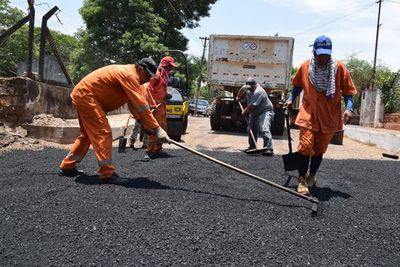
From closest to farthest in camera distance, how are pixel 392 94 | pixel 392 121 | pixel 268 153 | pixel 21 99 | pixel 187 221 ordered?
1. pixel 187 221
2. pixel 268 153
3. pixel 21 99
4. pixel 392 121
5. pixel 392 94

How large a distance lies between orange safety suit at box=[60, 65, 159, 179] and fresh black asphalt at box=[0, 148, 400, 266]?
0.29 metres

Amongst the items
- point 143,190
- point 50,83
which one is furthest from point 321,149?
point 50,83

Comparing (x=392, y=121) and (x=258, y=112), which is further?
(x=392, y=121)

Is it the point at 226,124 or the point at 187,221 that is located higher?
the point at 226,124

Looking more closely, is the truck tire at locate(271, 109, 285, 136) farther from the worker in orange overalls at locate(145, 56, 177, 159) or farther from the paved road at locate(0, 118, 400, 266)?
the paved road at locate(0, 118, 400, 266)

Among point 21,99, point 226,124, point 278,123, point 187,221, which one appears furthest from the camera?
point 226,124

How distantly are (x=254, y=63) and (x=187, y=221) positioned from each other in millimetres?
8841

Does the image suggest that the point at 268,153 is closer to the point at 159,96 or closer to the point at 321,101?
the point at 159,96

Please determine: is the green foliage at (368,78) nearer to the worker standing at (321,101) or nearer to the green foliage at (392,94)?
the green foliage at (392,94)

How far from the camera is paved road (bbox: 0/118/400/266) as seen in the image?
266 cm

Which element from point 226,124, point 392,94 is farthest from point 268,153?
point 392,94

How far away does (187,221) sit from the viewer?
3207mm

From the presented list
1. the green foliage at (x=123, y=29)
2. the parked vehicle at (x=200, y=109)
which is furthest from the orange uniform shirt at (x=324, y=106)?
the parked vehicle at (x=200, y=109)

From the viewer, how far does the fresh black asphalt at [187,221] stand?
2.66m
